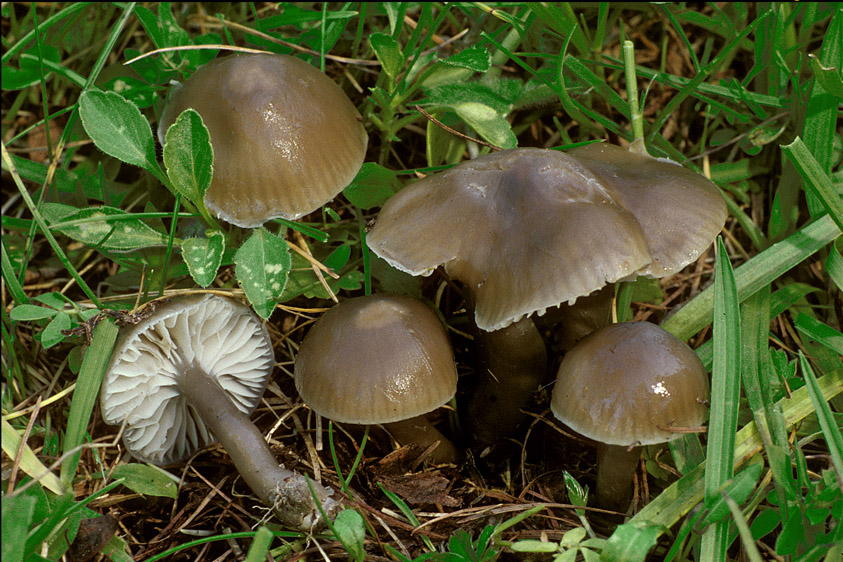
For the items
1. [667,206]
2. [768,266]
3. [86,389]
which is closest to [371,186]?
[667,206]

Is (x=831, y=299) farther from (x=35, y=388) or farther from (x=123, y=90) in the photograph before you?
(x=35, y=388)

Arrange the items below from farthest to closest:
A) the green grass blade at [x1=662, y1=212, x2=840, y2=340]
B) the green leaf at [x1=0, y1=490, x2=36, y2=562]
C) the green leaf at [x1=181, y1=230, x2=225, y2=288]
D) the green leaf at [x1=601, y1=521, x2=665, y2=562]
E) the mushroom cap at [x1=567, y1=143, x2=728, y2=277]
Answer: the green grass blade at [x1=662, y1=212, x2=840, y2=340] < the green leaf at [x1=181, y1=230, x2=225, y2=288] < the mushroom cap at [x1=567, y1=143, x2=728, y2=277] < the green leaf at [x1=601, y1=521, x2=665, y2=562] < the green leaf at [x1=0, y1=490, x2=36, y2=562]

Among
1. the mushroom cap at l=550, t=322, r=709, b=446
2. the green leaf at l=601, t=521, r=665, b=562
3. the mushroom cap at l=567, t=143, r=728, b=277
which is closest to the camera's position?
the green leaf at l=601, t=521, r=665, b=562

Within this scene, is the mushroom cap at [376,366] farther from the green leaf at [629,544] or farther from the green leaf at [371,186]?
the green leaf at [629,544]

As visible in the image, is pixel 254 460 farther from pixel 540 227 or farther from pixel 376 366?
pixel 540 227

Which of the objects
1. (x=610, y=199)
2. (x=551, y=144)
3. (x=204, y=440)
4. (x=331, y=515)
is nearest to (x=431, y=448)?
(x=331, y=515)

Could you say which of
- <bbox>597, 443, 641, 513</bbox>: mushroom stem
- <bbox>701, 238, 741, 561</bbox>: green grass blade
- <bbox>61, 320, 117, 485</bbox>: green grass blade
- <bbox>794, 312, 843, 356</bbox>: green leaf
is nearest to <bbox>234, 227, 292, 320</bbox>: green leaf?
<bbox>61, 320, 117, 485</bbox>: green grass blade

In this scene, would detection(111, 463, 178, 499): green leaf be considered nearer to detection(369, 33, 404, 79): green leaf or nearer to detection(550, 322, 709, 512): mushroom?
detection(550, 322, 709, 512): mushroom
